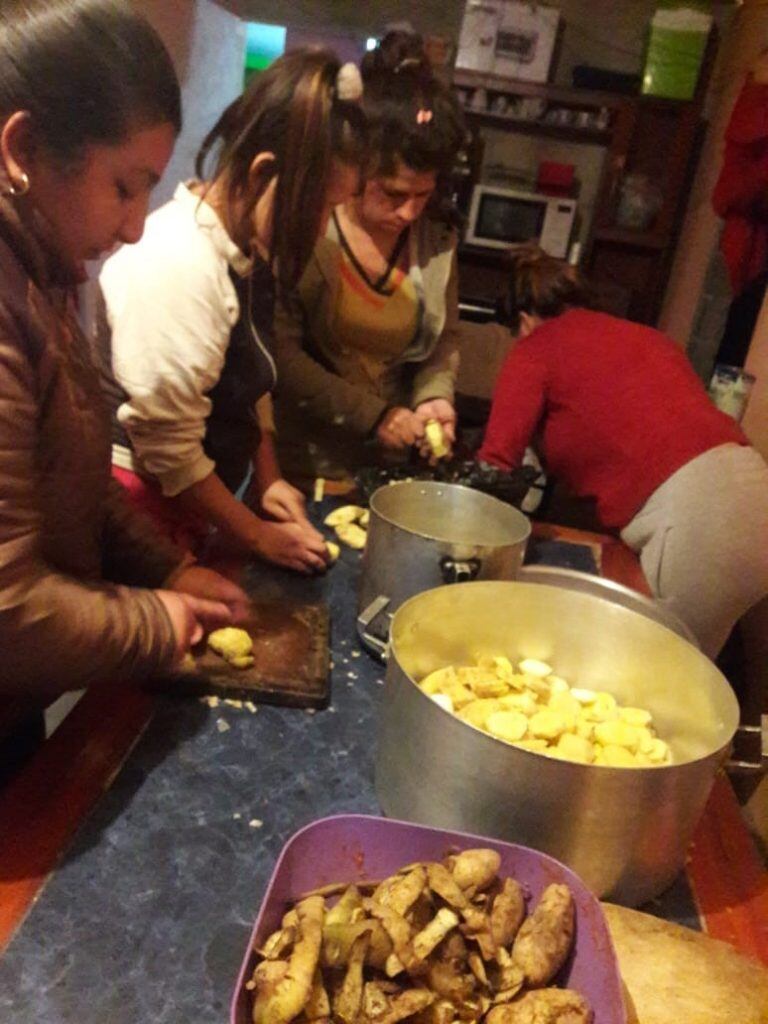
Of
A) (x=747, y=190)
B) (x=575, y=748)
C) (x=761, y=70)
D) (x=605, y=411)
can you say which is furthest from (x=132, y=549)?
(x=761, y=70)

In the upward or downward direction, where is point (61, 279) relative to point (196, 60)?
downward

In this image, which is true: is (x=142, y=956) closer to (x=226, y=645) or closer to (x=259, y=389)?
(x=226, y=645)

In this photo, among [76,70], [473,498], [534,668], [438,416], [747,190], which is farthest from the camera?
[747,190]

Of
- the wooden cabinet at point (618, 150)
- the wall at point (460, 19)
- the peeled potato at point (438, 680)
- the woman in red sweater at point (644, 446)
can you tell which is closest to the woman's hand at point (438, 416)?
the woman in red sweater at point (644, 446)

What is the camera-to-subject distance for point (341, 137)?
1132 millimetres

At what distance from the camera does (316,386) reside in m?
1.67

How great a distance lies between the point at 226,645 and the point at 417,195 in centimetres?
92

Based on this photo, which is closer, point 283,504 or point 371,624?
Result: point 371,624

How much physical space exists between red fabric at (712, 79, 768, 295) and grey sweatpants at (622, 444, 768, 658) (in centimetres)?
132

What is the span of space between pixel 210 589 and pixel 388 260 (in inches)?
34.9

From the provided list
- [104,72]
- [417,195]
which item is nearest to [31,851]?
[104,72]

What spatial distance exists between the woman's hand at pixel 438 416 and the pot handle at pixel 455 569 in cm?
60

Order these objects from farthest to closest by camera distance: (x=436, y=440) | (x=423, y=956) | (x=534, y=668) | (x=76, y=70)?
(x=436, y=440) < (x=534, y=668) < (x=76, y=70) < (x=423, y=956)

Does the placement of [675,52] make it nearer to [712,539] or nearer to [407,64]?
[407,64]
